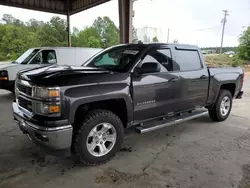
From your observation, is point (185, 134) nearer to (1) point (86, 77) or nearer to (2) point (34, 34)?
(1) point (86, 77)

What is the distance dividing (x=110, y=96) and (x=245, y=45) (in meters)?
28.7

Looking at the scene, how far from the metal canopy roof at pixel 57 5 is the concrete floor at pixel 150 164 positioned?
900 cm

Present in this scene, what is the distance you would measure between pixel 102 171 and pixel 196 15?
92.2ft

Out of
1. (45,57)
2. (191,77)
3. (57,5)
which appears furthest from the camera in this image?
(57,5)

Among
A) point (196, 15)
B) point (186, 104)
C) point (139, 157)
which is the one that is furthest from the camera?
point (196, 15)

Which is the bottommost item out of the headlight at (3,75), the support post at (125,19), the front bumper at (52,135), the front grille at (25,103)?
the front bumper at (52,135)

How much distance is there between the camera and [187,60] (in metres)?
4.14

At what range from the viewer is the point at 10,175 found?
269cm

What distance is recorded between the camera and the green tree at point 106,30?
75.4ft

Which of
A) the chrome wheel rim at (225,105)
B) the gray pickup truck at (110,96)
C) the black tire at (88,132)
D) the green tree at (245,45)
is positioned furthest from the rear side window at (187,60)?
the green tree at (245,45)

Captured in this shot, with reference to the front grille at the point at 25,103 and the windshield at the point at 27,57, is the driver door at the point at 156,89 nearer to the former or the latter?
the front grille at the point at 25,103

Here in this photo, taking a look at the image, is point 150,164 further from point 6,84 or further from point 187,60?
point 6,84

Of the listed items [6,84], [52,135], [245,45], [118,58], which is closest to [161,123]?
[118,58]

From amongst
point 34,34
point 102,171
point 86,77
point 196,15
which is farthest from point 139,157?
point 196,15
